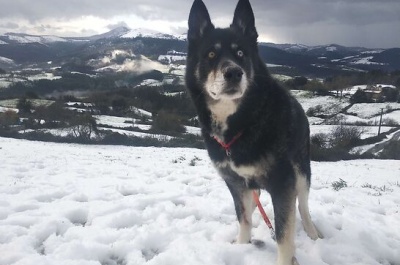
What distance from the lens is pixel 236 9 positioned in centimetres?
471

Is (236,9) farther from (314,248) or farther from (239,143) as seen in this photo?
(314,248)

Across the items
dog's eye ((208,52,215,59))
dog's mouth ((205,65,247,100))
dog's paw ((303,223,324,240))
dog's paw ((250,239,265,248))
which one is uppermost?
dog's eye ((208,52,215,59))

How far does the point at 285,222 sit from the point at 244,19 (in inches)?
110

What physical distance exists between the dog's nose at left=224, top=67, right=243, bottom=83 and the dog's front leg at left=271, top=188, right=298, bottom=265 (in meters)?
1.45

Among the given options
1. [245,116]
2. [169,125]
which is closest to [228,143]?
[245,116]

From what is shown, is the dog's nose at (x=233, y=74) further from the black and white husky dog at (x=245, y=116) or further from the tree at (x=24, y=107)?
the tree at (x=24, y=107)

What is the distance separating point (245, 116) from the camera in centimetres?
425

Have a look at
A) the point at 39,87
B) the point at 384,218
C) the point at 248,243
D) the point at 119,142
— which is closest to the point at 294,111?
the point at 248,243

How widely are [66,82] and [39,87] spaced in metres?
9.60

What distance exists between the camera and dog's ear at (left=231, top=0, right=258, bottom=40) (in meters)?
4.68

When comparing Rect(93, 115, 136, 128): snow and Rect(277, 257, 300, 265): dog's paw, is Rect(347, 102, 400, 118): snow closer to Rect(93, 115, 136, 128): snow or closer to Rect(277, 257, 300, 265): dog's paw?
Rect(93, 115, 136, 128): snow

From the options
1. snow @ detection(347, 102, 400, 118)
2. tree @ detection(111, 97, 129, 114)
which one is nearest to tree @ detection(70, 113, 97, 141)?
tree @ detection(111, 97, 129, 114)

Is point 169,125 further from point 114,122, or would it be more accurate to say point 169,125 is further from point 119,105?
point 119,105

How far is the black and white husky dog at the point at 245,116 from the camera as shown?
4.07m
